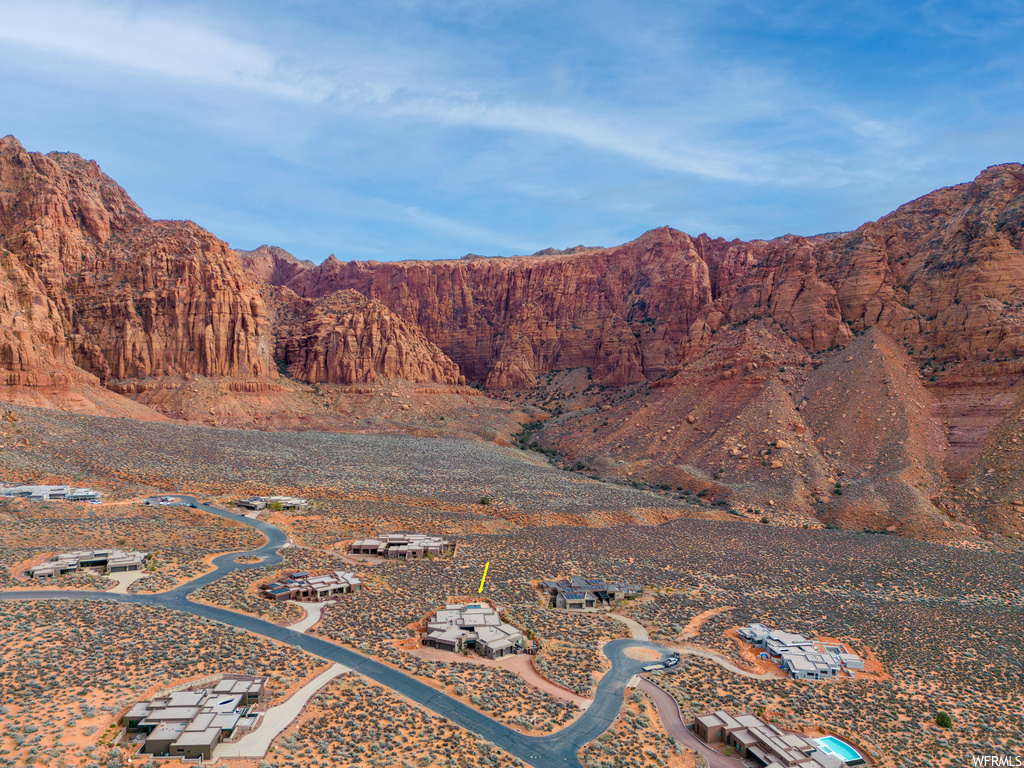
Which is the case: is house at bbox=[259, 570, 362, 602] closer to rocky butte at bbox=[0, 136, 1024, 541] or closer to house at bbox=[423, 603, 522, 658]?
house at bbox=[423, 603, 522, 658]

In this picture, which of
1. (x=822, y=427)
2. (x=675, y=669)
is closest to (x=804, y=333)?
(x=822, y=427)

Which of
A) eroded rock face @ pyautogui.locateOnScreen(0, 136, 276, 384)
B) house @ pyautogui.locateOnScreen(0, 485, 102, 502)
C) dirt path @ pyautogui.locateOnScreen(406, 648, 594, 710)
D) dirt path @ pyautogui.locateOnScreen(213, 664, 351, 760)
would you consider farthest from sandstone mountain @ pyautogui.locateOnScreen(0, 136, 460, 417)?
dirt path @ pyautogui.locateOnScreen(213, 664, 351, 760)

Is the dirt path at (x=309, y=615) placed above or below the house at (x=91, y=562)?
below

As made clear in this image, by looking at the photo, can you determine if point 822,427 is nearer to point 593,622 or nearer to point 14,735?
point 593,622

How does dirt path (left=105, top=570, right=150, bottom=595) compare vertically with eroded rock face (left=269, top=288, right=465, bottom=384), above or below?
below

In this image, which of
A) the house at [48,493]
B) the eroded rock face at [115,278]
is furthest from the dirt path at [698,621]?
the eroded rock face at [115,278]

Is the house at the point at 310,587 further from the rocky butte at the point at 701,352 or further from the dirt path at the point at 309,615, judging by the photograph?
the rocky butte at the point at 701,352
